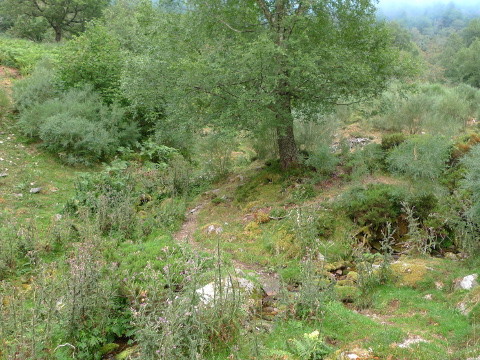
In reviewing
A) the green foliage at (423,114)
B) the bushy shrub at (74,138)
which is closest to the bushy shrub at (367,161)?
the green foliage at (423,114)

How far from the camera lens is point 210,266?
5.94 meters

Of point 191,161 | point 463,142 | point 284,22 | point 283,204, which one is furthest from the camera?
point 191,161

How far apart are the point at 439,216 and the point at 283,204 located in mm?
3077

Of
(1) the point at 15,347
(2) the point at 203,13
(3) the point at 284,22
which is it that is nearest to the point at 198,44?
(2) the point at 203,13

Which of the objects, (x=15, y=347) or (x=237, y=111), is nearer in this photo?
(x=15, y=347)

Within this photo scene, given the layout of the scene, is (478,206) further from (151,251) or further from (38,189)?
(38,189)

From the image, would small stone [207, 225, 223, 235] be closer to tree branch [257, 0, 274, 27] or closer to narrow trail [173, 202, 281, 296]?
narrow trail [173, 202, 281, 296]

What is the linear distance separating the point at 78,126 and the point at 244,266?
7540 millimetres

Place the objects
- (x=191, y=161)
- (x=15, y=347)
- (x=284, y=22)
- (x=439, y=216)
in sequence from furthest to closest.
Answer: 1. (x=191, y=161)
2. (x=284, y=22)
3. (x=439, y=216)
4. (x=15, y=347)

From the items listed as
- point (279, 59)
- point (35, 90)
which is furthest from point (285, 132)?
point (35, 90)

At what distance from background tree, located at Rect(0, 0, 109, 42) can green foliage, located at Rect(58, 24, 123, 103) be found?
38.0 feet

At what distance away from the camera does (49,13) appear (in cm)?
2427

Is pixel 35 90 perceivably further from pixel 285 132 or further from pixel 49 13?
pixel 49 13

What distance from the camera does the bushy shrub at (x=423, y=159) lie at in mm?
7852
